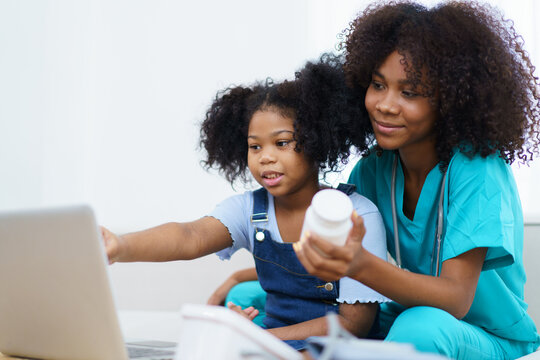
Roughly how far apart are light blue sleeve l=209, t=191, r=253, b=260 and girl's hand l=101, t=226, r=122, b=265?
0.98 feet

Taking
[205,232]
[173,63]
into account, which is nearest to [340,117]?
[205,232]

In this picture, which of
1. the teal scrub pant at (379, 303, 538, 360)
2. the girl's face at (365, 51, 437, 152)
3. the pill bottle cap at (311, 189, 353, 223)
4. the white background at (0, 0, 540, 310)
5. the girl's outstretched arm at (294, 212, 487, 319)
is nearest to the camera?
the pill bottle cap at (311, 189, 353, 223)

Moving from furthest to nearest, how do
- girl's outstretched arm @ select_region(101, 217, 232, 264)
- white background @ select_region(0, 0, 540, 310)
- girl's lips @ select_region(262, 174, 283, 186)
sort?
white background @ select_region(0, 0, 540, 310), girl's lips @ select_region(262, 174, 283, 186), girl's outstretched arm @ select_region(101, 217, 232, 264)

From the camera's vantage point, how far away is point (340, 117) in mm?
1324

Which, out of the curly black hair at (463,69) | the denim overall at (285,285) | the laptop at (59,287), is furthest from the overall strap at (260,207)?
the laptop at (59,287)

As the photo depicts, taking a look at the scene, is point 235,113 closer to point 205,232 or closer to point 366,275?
point 205,232

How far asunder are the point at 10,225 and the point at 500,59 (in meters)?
0.90

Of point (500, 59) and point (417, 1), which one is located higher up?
point (417, 1)

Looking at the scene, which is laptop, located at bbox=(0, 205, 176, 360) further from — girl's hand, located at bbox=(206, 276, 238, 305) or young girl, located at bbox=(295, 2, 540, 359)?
girl's hand, located at bbox=(206, 276, 238, 305)

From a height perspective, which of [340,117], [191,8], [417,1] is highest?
[191,8]

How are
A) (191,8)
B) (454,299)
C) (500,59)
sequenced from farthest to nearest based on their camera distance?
1. (191,8)
2. (500,59)
3. (454,299)

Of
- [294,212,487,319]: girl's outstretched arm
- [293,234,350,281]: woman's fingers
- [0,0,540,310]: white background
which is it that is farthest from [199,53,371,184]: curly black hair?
[0,0,540,310]: white background

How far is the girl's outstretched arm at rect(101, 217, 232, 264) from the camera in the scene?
1090mm

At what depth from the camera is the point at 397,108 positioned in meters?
1.18
